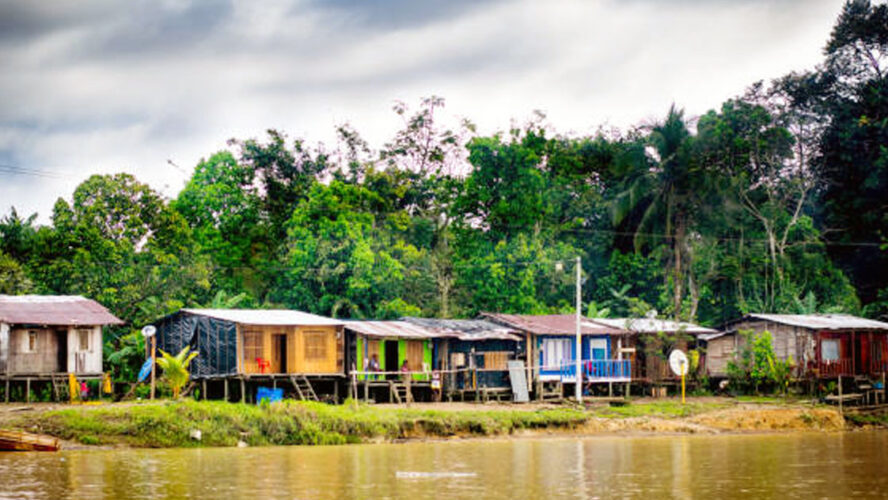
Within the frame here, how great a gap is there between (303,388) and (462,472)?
531 inches

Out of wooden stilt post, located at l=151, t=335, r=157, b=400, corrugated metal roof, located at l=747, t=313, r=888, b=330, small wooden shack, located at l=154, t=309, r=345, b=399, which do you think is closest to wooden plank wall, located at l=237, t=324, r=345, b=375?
small wooden shack, located at l=154, t=309, r=345, b=399

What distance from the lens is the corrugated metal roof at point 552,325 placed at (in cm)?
4025

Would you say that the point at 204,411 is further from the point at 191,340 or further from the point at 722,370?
the point at 722,370

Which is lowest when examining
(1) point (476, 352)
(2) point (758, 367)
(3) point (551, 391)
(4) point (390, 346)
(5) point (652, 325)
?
(3) point (551, 391)

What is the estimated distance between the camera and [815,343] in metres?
42.3

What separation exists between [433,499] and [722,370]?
2827cm

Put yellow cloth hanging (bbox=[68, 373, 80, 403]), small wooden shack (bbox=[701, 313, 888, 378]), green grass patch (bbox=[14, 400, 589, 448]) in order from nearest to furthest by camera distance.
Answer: green grass patch (bbox=[14, 400, 589, 448]) → yellow cloth hanging (bbox=[68, 373, 80, 403]) → small wooden shack (bbox=[701, 313, 888, 378])

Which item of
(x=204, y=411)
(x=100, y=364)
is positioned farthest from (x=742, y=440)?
(x=100, y=364)

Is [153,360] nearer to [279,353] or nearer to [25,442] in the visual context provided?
Result: [279,353]

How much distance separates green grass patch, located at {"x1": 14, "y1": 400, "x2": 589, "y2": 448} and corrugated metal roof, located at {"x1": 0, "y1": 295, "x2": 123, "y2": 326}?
6.54 m

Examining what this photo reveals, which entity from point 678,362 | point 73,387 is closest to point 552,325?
point 678,362

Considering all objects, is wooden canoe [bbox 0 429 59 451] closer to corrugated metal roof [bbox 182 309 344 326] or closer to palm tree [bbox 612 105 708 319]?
corrugated metal roof [bbox 182 309 344 326]

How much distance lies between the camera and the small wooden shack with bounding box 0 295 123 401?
33875 millimetres

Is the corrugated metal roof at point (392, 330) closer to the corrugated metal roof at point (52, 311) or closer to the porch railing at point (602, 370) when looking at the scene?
the porch railing at point (602, 370)
